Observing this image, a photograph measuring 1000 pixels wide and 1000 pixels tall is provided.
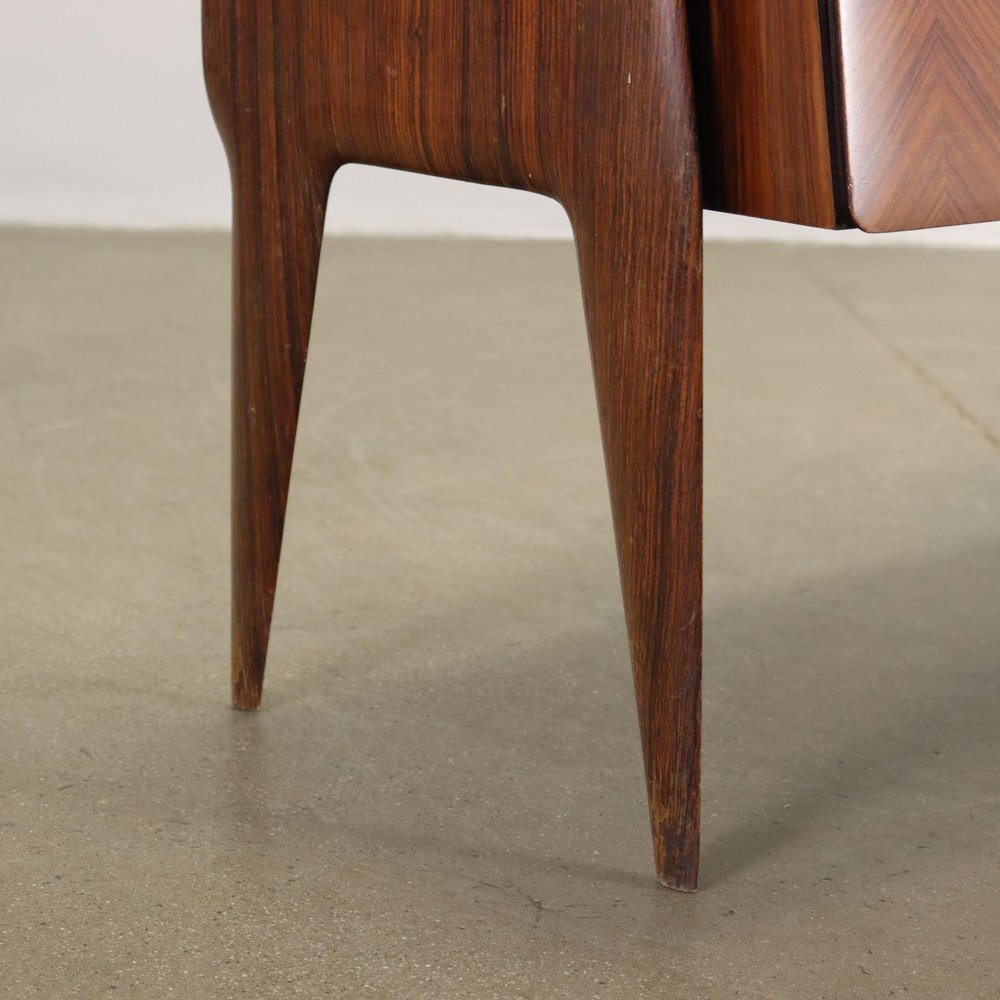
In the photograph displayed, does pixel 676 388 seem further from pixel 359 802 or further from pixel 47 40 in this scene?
pixel 47 40

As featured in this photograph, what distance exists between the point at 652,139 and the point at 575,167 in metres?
0.05

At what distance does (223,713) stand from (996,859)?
470 mm

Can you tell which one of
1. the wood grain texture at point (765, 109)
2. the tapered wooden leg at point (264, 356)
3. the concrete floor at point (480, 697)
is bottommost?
the concrete floor at point (480, 697)

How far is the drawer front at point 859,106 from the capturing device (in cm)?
56

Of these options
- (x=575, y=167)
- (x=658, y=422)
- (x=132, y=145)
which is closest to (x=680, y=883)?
(x=658, y=422)

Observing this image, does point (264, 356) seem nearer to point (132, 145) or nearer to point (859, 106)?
point (859, 106)

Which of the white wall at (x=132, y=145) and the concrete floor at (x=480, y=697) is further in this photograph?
the white wall at (x=132, y=145)

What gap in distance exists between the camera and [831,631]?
105 centimetres

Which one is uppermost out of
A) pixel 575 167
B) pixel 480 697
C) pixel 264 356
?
pixel 575 167

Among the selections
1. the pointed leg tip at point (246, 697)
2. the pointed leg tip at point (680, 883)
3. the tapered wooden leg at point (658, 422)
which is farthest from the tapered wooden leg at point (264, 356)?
the pointed leg tip at point (680, 883)

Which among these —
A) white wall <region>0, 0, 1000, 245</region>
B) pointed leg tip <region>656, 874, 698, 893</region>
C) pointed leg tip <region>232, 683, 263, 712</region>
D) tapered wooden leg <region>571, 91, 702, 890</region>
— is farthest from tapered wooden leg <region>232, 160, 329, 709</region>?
white wall <region>0, 0, 1000, 245</region>

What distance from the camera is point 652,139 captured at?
61 centimetres

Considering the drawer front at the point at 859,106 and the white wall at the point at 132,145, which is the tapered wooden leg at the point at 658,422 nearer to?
the drawer front at the point at 859,106

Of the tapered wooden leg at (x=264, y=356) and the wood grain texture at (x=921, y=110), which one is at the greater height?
the wood grain texture at (x=921, y=110)
